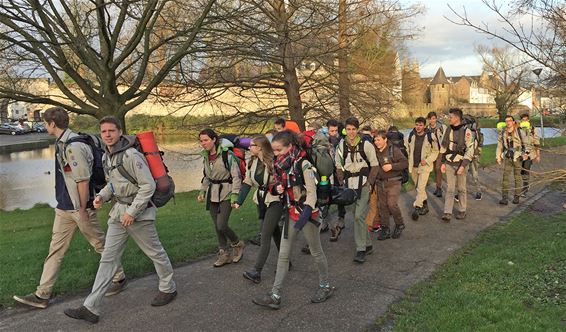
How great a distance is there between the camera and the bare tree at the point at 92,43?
31.6 ft

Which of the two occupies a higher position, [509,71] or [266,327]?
[509,71]

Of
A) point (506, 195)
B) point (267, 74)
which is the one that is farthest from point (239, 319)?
point (267, 74)

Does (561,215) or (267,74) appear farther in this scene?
(267,74)

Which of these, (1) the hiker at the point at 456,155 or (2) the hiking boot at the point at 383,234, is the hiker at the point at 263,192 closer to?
(2) the hiking boot at the point at 383,234

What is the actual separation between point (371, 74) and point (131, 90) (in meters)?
7.53

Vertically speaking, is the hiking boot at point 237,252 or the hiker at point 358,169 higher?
the hiker at point 358,169

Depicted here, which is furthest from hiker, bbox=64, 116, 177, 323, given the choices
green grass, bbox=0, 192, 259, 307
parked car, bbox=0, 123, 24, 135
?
parked car, bbox=0, 123, 24, 135

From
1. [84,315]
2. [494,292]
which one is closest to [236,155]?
[84,315]

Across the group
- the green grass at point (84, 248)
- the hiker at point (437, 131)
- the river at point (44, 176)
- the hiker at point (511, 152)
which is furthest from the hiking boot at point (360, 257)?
the river at point (44, 176)

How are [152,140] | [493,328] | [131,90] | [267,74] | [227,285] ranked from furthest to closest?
1. [267,74]
2. [131,90]
3. [227,285]
4. [152,140]
5. [493,328]

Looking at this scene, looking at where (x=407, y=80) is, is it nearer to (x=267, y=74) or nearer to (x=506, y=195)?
(x=267, y=74)

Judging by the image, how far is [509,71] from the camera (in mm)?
4562

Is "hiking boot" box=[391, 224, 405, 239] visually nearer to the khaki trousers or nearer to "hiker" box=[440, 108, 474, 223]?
"hiker" box=[440, 108, 474, 223]

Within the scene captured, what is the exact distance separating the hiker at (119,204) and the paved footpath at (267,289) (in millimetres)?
282
